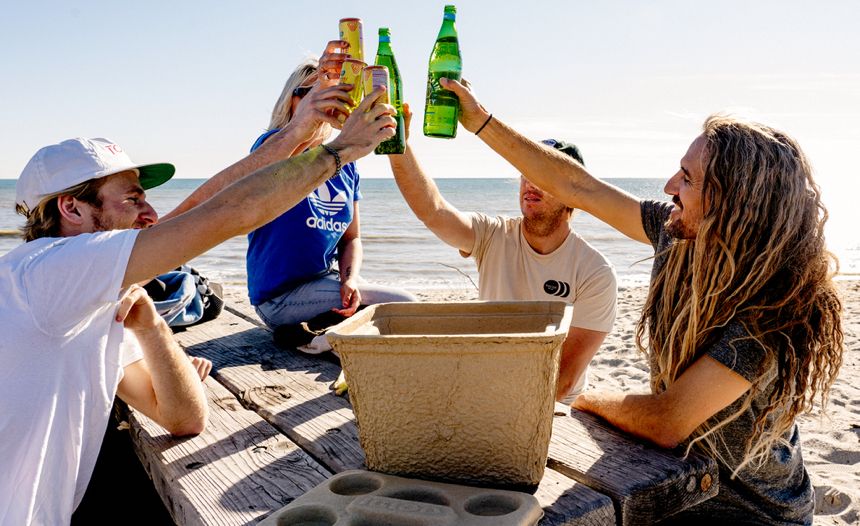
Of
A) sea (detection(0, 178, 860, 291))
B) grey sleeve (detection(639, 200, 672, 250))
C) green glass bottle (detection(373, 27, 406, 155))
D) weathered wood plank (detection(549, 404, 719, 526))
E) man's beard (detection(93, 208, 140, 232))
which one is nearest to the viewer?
weathered wood plank (detection(549, 404, 719, 526))

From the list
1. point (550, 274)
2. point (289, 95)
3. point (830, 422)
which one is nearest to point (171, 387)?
point (550, 274)

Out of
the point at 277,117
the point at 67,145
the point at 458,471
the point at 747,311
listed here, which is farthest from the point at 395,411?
the point at 277,117

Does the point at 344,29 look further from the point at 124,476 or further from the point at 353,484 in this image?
the point at 124,476

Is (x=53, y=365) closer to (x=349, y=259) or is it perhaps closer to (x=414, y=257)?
(x=349, y=259)

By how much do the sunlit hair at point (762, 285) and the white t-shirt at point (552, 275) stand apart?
109 centimetres

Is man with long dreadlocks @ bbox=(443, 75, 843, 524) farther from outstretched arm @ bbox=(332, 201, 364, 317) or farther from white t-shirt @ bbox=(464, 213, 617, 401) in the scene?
outstretched arm @ bbox=(332, 201, 364, 317)

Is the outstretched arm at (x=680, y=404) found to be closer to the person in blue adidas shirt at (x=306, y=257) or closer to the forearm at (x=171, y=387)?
the forearm at (x=171, y=387)

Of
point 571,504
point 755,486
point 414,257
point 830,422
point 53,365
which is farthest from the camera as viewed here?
point 414,257

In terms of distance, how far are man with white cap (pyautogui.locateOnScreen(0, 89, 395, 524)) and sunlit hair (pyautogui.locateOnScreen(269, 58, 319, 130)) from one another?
1.58 meters

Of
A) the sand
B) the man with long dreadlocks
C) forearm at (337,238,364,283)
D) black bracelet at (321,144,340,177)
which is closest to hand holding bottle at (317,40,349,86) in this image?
black bracelet at (321,144,340,177)

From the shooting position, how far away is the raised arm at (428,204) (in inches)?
125

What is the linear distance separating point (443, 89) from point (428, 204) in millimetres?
736

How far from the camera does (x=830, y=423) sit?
4.39m

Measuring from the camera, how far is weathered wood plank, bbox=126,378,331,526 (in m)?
1.53
